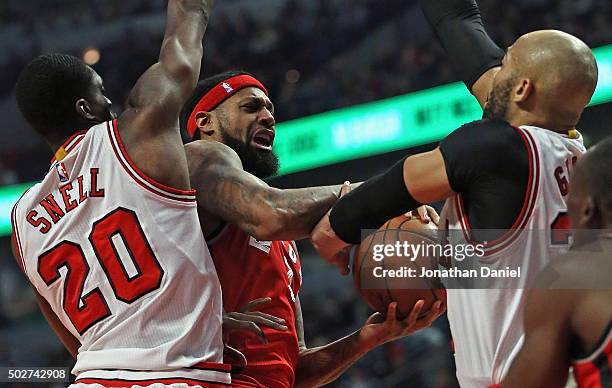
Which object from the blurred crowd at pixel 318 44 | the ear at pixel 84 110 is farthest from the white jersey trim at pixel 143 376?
the blurred crowd at pixel 318 44

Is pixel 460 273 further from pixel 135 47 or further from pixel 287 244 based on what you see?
pixel 135 47

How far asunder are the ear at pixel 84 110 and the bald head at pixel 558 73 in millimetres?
1706

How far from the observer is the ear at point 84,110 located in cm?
363

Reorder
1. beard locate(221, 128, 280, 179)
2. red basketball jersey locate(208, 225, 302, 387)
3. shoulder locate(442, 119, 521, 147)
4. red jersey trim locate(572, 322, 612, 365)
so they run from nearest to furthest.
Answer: red jersey trim locate(572, 322, 612, 365) < shoulder locate(442, 119, 521, 147) < red basketball jersey locate(208, 225, 302, 387) < beard locate(221, 128, 280, 179)

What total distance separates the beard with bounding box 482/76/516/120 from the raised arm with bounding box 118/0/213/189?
1.13 meters

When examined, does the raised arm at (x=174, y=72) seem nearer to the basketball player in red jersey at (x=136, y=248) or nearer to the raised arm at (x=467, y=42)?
the basketball player in red jersey at (x=136, y=248)

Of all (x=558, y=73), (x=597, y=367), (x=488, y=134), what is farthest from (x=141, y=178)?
(x=597, y=367)

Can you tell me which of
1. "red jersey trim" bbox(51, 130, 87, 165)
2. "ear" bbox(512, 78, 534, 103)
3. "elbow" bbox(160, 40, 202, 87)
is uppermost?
"elbow" bbox(160, 40, 202, 87)

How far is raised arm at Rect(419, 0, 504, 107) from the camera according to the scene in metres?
3.55

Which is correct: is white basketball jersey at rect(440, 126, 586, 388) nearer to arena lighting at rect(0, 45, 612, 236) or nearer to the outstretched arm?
the outstretched arm

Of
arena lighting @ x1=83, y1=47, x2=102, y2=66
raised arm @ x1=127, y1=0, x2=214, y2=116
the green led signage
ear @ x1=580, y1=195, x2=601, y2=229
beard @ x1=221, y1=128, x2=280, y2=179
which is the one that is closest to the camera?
ear @ x1=580, y1=195, x2=601, y2=229

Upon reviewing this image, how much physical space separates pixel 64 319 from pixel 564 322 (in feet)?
6.79

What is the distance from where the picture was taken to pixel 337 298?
14062mm

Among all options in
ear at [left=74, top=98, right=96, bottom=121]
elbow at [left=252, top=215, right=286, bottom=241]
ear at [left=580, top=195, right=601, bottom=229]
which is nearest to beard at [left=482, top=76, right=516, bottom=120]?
ear at [left=580, top=195, right=601, bottom=229]
